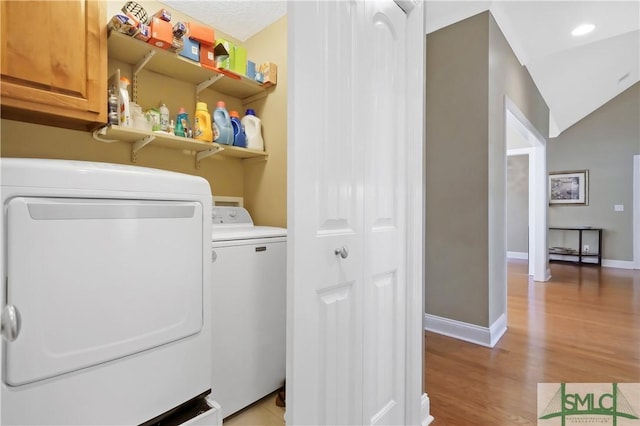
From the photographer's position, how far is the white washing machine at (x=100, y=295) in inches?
28.3

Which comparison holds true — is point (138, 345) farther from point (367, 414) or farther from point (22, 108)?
point (22, 108)

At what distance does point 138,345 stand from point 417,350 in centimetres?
113

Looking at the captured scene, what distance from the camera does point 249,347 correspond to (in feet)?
4.87

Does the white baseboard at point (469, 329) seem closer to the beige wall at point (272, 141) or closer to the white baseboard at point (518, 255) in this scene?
the beige wall at point (272, 141)

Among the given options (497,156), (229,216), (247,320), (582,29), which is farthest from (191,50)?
(582,29)

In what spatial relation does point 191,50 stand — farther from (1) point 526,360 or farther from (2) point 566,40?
(2) point 566,40

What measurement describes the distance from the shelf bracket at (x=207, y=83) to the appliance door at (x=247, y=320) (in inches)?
42.4

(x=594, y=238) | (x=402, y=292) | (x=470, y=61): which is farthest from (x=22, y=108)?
(x=594, y=238)

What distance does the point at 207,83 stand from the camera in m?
1.91

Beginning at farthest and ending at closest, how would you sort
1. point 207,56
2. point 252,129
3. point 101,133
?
1. point 252,129
2. point 207,56
3. point 101,133

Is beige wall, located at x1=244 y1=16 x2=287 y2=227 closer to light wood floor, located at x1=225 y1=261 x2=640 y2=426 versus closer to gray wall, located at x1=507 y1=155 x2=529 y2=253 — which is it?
light wood floor, located at x1=225 y1=261 x2=640 y2=426

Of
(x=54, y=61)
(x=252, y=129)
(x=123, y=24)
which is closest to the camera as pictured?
(x=54, y=61)

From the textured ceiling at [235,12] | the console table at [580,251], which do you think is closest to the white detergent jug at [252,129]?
the textured ceiling at [235,12]

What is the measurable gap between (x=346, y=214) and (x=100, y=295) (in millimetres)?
754
